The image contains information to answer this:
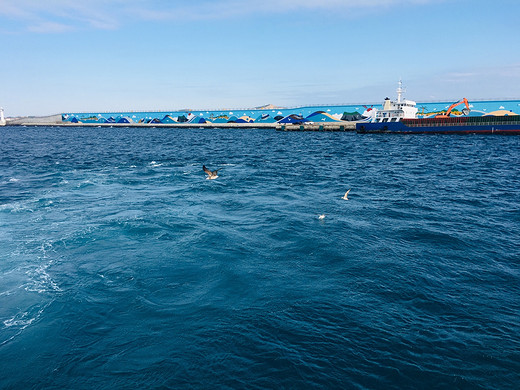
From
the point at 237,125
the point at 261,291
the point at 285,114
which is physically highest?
the point at 285,114

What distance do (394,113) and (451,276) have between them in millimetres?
95045

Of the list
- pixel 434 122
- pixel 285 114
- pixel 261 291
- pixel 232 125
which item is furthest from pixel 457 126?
pixel 261 291

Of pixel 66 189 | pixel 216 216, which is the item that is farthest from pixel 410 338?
pixel 66 189

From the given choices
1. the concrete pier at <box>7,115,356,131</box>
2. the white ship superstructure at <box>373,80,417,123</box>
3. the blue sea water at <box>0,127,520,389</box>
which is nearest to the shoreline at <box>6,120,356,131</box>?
the concrete pier at <box>7,115,356,131</box>

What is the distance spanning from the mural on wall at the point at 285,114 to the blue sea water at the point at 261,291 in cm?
8977

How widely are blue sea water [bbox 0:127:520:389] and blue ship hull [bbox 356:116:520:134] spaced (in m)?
70.5

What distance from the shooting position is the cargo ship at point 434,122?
87312 millimetres

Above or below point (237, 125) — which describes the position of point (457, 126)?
below

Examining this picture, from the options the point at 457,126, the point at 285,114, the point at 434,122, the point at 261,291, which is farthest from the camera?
the point at 285,114

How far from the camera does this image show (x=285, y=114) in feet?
458

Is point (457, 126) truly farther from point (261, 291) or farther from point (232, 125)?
point (261, 291)

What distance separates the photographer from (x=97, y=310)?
36.8ft

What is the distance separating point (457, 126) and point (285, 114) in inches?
2695

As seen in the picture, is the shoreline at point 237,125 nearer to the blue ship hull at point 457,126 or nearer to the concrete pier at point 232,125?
the concrete pier at point 232,125
